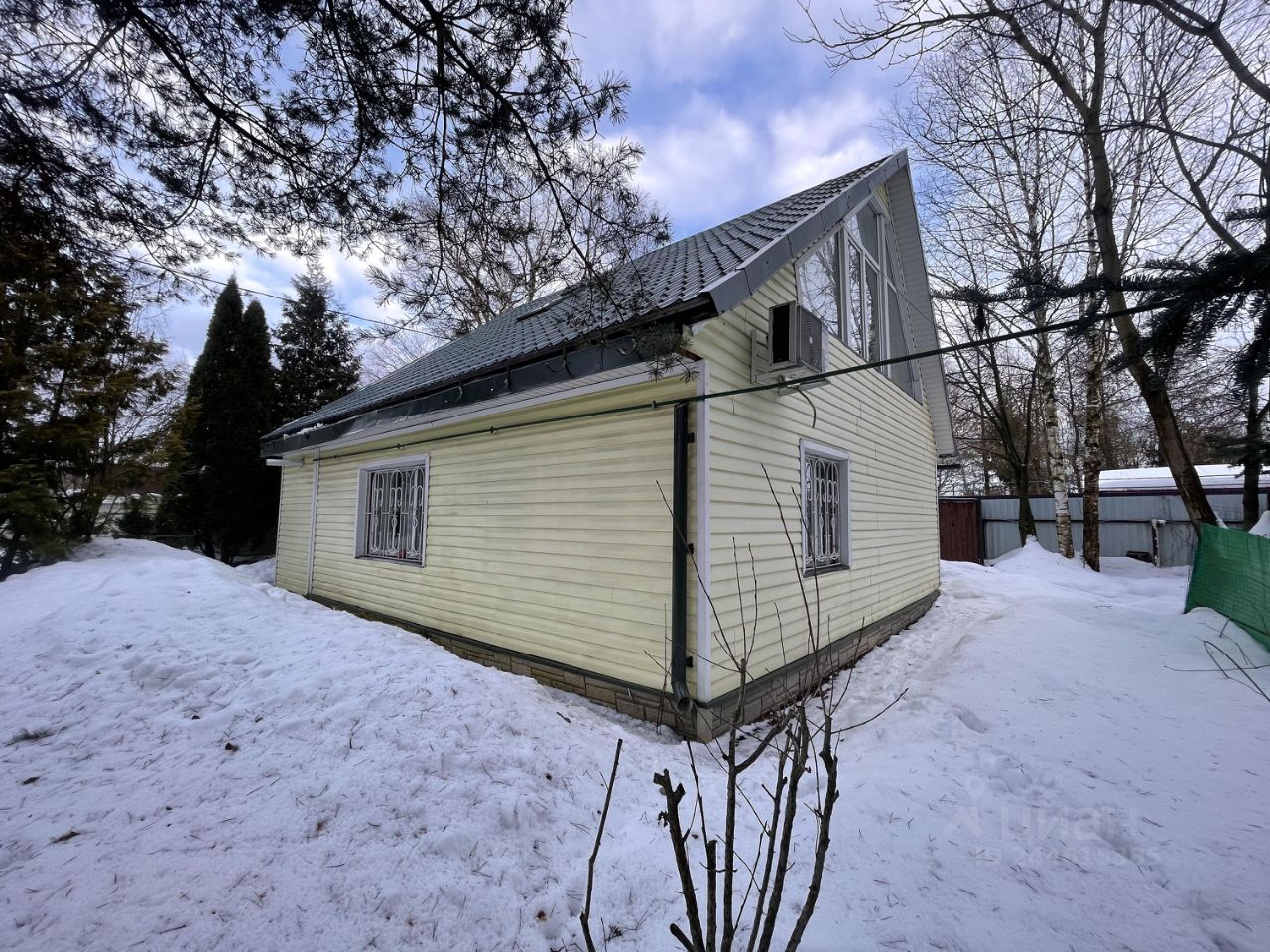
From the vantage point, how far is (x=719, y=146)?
370 centimetres

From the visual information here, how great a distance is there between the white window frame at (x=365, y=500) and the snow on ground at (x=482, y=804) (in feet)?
6.47

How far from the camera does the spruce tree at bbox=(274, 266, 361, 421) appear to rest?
50.4ft

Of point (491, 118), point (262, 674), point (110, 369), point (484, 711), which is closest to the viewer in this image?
point (491, 118)

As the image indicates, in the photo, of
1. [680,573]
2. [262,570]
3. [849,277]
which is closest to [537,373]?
[680,573]

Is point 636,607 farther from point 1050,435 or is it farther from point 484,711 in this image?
point 1050,435

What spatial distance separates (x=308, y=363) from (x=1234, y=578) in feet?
65.0

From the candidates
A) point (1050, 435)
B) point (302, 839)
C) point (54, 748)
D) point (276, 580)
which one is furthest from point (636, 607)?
point (1050, 435)

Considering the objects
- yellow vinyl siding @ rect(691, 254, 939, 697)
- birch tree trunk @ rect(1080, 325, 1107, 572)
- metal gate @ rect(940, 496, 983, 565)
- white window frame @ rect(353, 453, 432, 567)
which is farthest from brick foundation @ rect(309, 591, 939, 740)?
metal gate @ rect(940, 496, 983, 565)

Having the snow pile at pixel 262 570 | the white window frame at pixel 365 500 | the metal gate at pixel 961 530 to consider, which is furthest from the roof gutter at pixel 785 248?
the metal gate at pixel 961 530

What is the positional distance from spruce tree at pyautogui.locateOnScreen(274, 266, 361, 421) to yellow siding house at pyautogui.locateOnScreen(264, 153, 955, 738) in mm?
9569

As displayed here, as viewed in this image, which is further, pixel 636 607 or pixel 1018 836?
pixel 636 607

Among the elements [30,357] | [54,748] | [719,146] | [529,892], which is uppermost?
[719,146]

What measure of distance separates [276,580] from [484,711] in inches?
321

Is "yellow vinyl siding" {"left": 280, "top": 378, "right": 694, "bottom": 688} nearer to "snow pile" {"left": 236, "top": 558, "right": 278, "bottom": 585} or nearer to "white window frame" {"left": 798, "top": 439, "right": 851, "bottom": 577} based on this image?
"white window frame" {"left": 798, "top": 439, "right": 851, "bottom": 577}
